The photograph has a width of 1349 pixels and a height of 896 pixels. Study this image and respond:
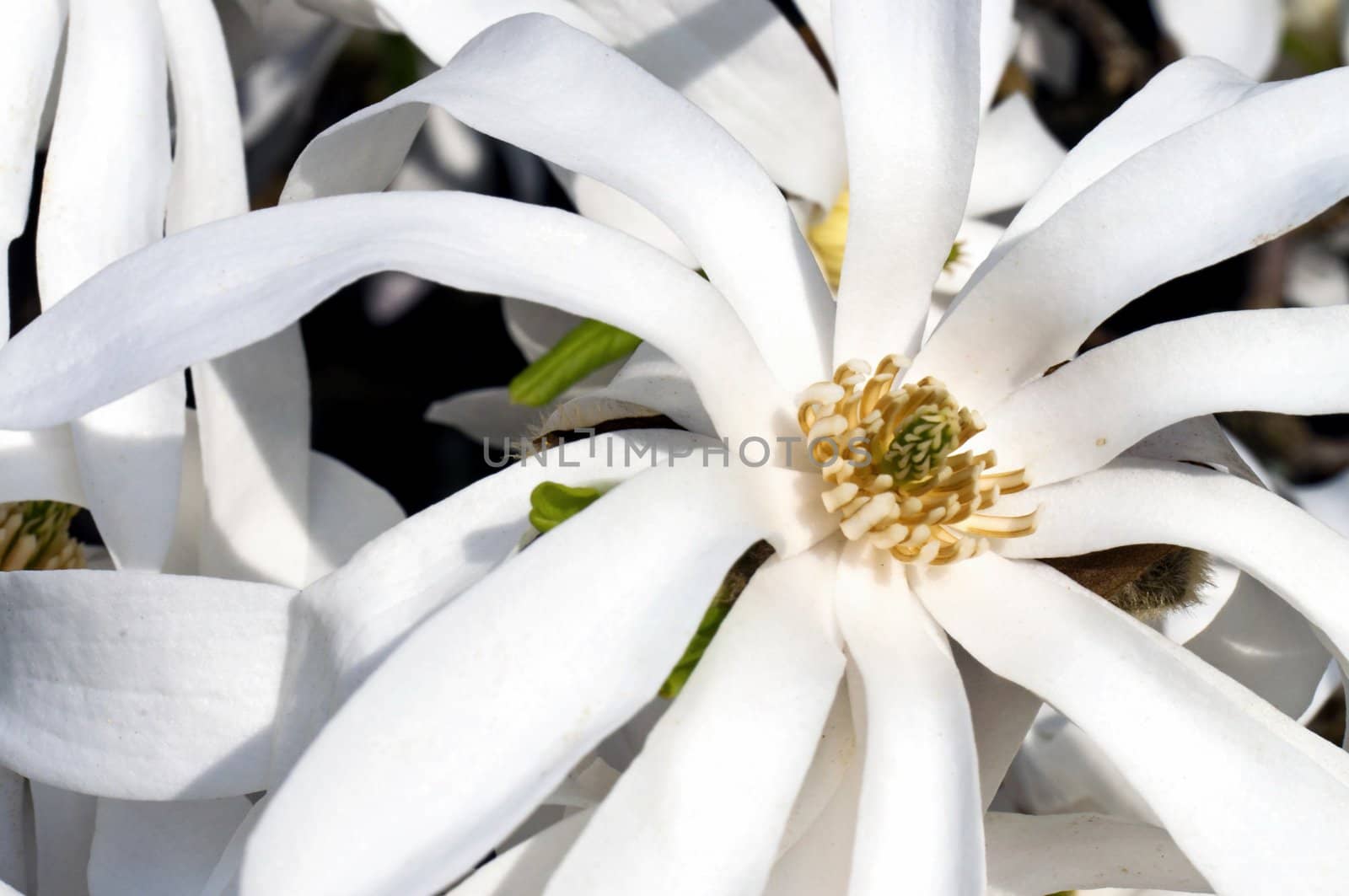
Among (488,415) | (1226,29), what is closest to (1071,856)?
(488,415)

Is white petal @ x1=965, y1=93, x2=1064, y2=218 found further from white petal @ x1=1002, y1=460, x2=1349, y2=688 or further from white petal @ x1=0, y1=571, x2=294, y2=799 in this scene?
white petal @ x1=0, y1=571, x2=294, y2=799

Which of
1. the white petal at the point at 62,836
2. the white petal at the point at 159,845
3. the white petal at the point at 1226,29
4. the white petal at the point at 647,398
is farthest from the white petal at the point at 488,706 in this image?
the white petal at the point at 1226,29

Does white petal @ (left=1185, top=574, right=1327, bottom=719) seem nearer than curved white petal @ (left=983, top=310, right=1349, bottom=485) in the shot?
No

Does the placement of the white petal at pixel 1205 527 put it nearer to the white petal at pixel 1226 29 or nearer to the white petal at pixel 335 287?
the white petal at pixel 335 287

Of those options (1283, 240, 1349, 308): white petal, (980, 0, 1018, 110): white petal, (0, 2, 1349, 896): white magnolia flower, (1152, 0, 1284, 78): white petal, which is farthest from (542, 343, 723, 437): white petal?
(1283, 240, 1349, 308): white petal

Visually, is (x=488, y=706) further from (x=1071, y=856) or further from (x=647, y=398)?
(x=1071, y=856)

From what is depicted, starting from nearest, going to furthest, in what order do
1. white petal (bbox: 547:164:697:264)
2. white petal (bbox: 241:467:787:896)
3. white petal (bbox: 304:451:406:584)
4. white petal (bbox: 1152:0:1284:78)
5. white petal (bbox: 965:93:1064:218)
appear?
1. white petal (bbox: 241:467:787:896)
2. white petal (bbox: 304:451:406:584)
3. white petal (bbox: 547:164:697:264)
4. white petal (bbox: 965:93:1064:218)
5. white petal (bbox: 1152:0:1284:78)
